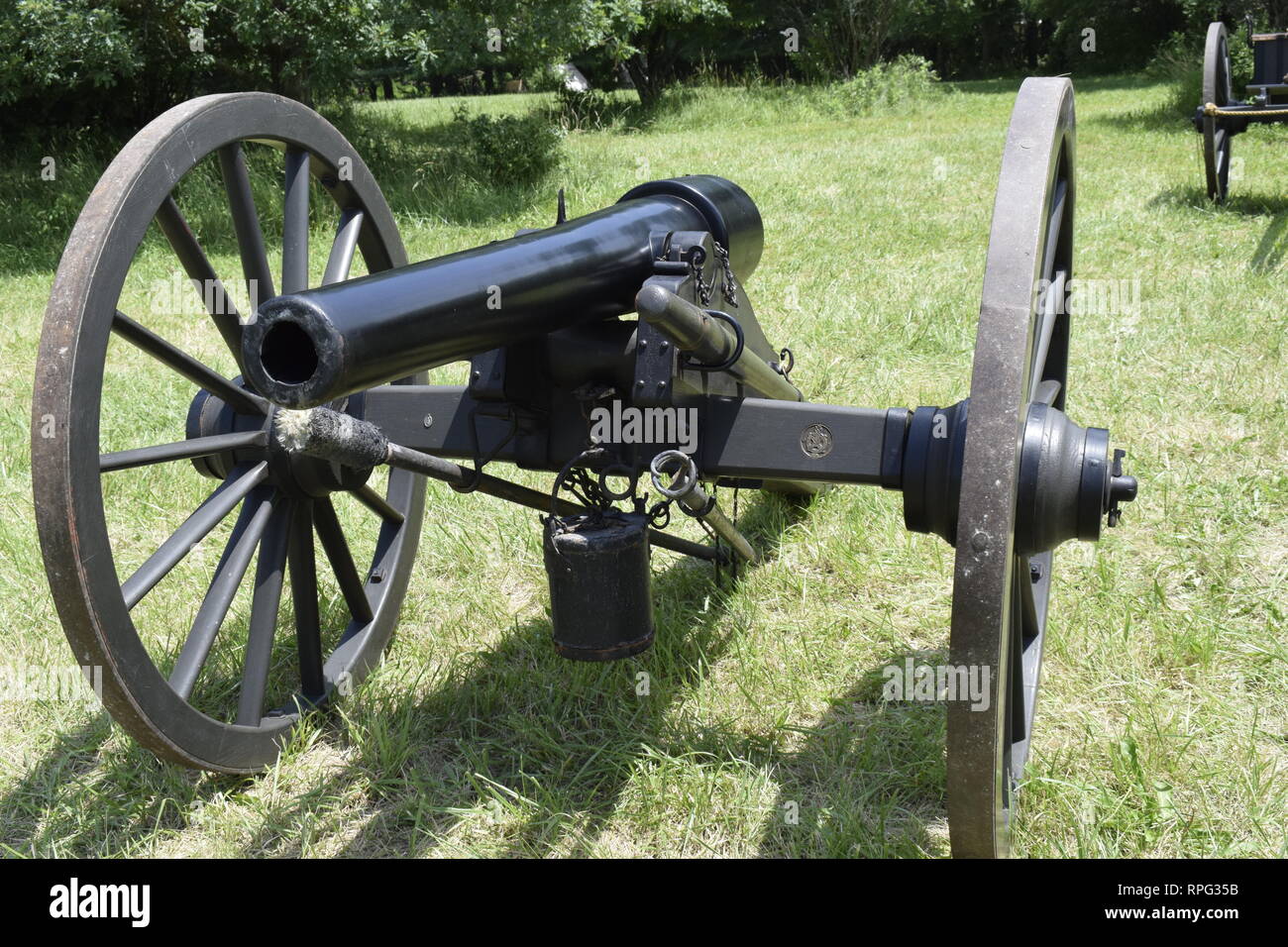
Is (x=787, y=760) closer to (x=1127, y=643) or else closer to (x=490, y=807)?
(x=490, y=807)

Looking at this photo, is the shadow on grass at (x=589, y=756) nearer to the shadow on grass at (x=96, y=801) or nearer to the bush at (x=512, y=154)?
the shadow on grass at (x=96, y=801)

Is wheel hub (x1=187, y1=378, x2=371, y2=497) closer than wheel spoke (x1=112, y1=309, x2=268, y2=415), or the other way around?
wheel spoke (x1=112, y1=309, x2=268, y2=415)

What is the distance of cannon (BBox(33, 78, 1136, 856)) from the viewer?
1683 mm

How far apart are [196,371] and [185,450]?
22 centimetres

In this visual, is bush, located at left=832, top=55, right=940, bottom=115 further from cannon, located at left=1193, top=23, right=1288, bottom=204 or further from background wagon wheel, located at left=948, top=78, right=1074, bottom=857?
background wagon wheel, located at left=948, top=78, right=1074, bottom=857

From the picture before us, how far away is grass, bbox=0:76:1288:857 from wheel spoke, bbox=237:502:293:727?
0.19 meters

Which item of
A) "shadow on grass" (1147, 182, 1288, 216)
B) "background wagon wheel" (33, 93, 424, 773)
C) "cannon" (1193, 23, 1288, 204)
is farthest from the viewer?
"shadow on grass" (1147, 182, 1288, 216)

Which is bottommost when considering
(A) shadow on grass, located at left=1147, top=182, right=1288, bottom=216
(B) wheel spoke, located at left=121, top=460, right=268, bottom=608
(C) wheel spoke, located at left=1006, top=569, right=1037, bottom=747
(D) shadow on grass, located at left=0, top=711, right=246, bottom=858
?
(D) shadow on grass, located at left=0, top=711, right=246, bottom=858

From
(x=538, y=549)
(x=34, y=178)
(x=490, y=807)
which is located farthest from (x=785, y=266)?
(x=34, y=178)

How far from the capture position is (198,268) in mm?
2562

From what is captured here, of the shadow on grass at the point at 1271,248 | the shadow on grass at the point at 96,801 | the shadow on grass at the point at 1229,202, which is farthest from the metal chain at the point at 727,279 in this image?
the shadow on grass at the point at 1229,202

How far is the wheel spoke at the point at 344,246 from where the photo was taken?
2699mm

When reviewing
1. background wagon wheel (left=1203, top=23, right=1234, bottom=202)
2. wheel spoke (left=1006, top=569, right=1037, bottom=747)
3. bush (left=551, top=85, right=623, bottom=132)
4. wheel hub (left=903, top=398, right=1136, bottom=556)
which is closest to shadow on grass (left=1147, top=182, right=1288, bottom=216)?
background wagon wheel (left=1203, top=23, right=1234, bottom=202)

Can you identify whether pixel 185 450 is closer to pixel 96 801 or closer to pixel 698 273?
pixel 96 801
